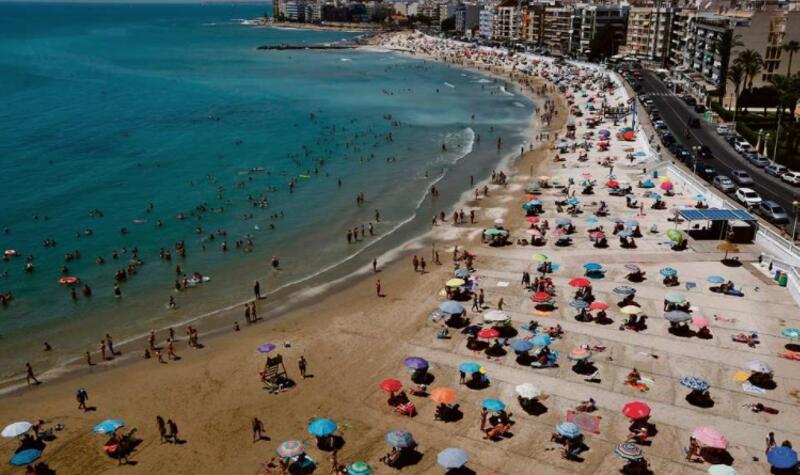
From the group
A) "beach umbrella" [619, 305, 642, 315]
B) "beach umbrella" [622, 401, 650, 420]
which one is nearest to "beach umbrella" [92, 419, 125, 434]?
"beach umbrella" [622, 401, 650, 420]

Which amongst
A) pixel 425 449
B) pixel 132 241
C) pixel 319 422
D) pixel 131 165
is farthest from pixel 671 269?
pixel 131 165

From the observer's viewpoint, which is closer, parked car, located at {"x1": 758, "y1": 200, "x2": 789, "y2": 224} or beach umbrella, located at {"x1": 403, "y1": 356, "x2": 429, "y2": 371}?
beach umbrella, located at {"x1": 403, "y1": 356, "x2": 429, "y2": 371}

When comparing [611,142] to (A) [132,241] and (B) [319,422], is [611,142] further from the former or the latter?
(B) [319,422]

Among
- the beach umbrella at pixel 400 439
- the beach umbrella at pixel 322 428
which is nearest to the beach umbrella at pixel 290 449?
the beach umbrella at pixel 322 428

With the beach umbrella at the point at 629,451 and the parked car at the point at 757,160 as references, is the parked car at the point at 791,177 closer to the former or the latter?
the parked car at the point at 757,160

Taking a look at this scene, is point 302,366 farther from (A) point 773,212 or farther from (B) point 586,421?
(A) point 773,212

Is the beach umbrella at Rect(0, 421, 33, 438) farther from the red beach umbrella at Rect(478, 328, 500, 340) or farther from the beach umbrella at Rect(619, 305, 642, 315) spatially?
the beach umbrella at Rect(619, 305, 642, 315)

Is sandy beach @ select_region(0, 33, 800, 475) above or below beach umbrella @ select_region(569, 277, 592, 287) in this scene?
below

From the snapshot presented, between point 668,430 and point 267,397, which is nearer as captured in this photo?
point 668,430
